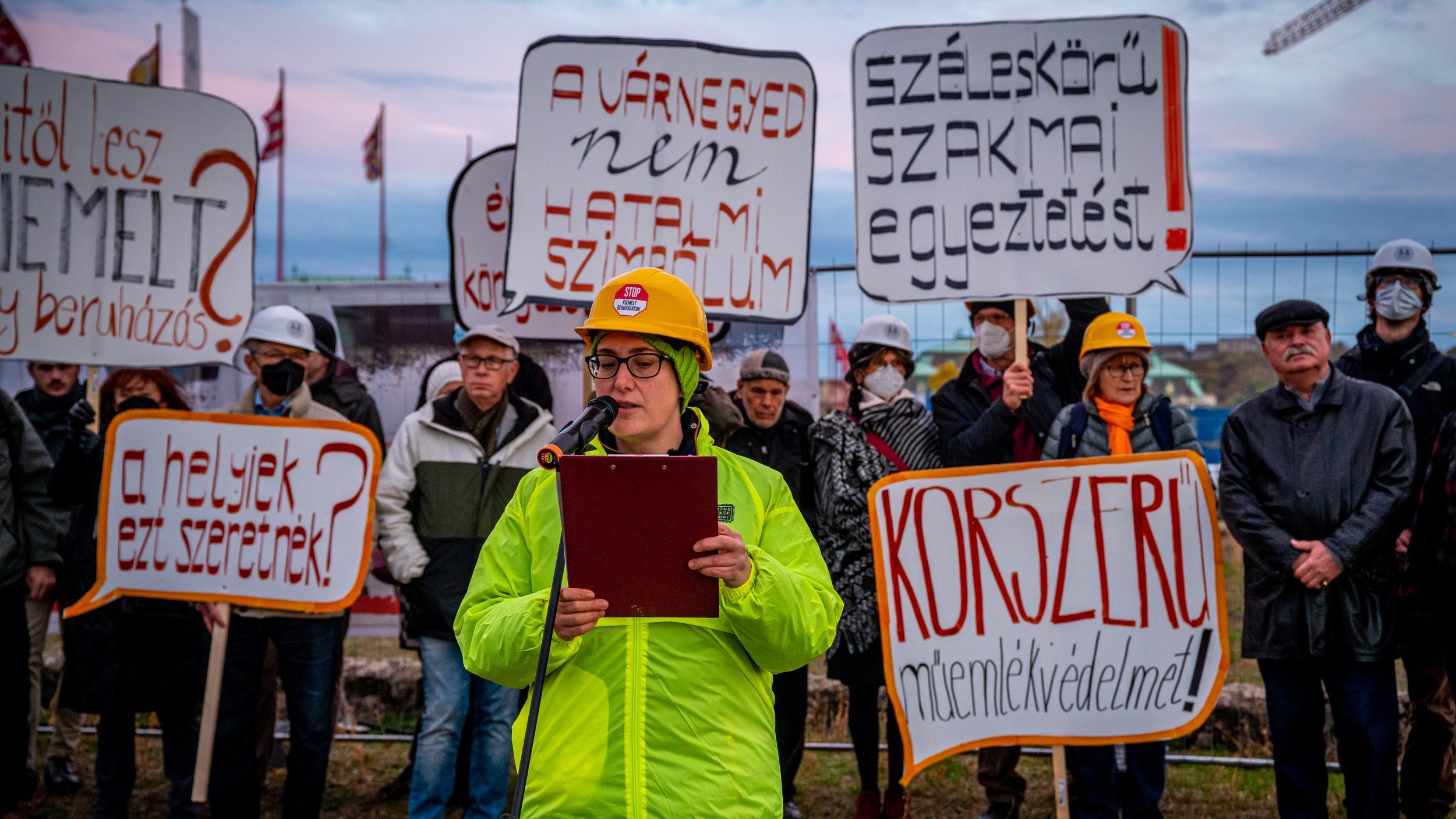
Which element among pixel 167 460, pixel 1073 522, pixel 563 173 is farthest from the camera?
pixel 563 173

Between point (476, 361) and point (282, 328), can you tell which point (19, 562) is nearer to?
point (282, 328)

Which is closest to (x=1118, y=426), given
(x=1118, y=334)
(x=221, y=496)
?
(x=1118, y=334)

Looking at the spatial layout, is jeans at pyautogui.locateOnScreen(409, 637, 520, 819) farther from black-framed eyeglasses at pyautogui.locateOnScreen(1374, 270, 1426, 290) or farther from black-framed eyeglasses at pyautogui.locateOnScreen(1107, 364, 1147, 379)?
black-framed eyeglasses at pyautogui.locateOnScreen(1374, 270, 1426, 290)

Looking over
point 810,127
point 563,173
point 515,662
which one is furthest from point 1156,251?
point 515,662

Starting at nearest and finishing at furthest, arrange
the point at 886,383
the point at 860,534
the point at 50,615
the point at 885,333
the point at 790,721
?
the point at 860,534
the point at 790,721
the point at 886,383
the point at 885,333
the point at 50,615

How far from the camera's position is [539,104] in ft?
16.6

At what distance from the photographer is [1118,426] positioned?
4543 millimetres

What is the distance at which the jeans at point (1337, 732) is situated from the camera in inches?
162

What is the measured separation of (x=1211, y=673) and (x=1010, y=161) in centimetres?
210

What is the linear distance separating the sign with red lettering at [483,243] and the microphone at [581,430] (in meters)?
3.64

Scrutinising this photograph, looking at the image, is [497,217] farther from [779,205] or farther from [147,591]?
[147,591]

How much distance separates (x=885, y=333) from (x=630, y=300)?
10.6 feet

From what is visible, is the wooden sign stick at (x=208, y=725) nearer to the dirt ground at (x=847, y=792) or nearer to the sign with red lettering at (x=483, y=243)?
the dirt ground at (x=847, y=792)

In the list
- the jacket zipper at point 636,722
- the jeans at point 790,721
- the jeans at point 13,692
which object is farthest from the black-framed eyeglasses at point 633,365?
the jeans at point 13,692
